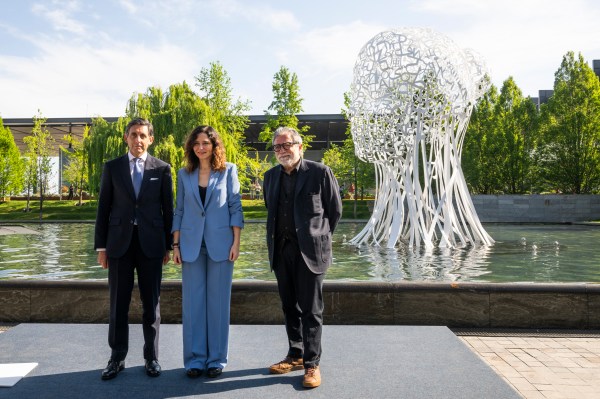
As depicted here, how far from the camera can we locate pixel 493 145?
1342 inches

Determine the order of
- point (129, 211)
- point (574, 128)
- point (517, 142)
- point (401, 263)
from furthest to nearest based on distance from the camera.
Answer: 1. point (517, 142)
2. point (574, 128)
3. point (401, 263)
4. point (129, 211)

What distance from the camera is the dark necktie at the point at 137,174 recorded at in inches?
165

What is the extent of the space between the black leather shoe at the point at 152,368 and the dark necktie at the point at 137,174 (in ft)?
4.16

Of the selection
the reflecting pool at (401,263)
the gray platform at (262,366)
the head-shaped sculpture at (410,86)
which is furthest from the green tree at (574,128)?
the gray platform at (262,366)

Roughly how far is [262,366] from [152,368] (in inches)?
33.1

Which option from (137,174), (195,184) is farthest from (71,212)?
(195,184)

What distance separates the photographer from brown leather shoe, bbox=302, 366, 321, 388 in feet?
12.5

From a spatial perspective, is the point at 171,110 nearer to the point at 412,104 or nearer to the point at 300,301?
the point at 412,104

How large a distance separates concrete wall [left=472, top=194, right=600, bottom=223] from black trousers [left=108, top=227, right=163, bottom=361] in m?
27.6

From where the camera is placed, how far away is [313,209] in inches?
159

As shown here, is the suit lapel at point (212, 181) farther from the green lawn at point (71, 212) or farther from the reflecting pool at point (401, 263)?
the green lawn at point (71, 212)

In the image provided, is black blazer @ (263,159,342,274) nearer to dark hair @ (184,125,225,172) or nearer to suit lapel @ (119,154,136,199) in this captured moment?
dark hair @ (184,125,225,172)

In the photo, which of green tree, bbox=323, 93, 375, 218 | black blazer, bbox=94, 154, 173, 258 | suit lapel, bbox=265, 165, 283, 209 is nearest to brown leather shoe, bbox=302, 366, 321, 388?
suit lapel, bbox=265, 165, 283, 209

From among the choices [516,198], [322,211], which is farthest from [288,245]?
[516,198]
